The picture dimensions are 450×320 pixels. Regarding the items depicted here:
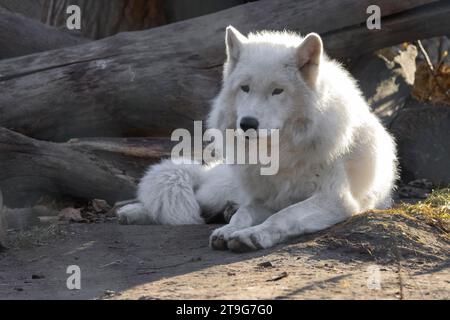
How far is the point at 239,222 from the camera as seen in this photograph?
17.4ft

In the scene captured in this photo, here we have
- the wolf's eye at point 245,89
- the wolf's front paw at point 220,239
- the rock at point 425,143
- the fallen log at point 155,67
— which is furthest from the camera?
the rock at point 425,143

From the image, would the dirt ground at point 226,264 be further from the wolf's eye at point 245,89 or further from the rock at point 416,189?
the rock at point 416,189

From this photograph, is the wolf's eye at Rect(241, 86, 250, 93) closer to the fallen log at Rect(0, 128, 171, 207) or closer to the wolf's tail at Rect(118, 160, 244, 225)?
the wolf's tail at Rect(118, 160, 244, 225)

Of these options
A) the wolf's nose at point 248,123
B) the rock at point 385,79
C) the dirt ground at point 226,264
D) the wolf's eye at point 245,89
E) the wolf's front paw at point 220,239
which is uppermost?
the rock at point 385,79

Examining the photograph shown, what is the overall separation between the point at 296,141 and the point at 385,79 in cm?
472

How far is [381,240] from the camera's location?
Result: 4.84 m

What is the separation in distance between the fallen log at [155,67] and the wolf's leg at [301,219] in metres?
2.48

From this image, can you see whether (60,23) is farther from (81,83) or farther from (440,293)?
(440,293)

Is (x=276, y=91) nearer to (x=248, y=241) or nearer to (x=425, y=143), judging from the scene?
(x=248, y=241)

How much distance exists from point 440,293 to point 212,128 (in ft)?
7.45

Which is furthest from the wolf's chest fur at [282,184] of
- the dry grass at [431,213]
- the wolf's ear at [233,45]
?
the wolf's ear at [233,45]

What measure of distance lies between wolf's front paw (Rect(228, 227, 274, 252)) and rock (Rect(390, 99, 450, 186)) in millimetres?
3587

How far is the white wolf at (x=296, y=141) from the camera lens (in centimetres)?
507

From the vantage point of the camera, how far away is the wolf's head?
504cm
